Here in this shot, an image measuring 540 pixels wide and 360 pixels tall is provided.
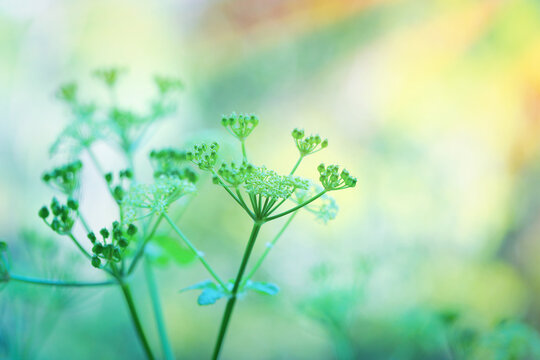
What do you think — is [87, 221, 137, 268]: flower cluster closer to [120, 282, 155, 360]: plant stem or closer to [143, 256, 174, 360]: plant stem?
[120, 282, 155, 360]: plant stem

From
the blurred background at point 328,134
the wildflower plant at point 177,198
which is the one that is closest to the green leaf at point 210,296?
the wildflower plant at point 177,198

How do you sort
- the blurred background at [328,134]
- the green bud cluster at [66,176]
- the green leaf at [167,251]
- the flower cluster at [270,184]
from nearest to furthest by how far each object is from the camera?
the flower cluster at [270,184] → the green bud cluster at [66,176] → the green leaf at [167,251] → the blurred background at [328,134]

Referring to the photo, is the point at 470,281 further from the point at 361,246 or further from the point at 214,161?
the point at 214,161

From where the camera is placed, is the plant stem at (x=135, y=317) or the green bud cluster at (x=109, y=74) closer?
the plant stem at (x=135, y=317)

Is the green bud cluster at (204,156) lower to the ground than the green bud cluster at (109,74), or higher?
lower

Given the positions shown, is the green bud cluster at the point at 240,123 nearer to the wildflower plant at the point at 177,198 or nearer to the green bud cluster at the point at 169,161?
the wildflower plant at the point at 177,198

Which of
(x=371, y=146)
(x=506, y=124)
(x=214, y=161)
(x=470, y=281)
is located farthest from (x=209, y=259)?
(x=214, y=161)
